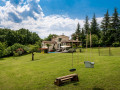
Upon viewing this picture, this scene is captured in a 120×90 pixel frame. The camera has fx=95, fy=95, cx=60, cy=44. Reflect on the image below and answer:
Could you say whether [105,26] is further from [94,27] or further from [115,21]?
[94,27]

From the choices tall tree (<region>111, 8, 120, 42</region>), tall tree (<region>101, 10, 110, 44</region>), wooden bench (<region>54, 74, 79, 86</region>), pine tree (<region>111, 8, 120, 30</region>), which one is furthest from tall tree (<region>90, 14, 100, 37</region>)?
wooden bench (<region>54, 74, 79, 86</region>)

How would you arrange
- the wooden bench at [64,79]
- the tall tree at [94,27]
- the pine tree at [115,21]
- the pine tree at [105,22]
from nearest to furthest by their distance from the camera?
1. the wooden bench at [64,79]
2. the pine tree at [115,21]
3. the pine tree at [105,22]
4. the tall tree at [94,27]

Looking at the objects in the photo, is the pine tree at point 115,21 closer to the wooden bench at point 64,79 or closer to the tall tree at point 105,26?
the tall tree at point 105,26

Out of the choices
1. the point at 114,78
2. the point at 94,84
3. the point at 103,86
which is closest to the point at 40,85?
the point at 94,84

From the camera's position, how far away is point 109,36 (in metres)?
44.4

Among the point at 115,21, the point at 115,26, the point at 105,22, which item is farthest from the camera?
the point at 105,22

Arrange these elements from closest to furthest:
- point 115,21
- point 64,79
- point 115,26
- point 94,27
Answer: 1. point 64,79
2. point 115,21
3. point 115,26
4. point 94,27

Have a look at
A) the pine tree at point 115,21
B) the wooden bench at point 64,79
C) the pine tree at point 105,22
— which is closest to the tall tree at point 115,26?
the pine tree at point 115,21

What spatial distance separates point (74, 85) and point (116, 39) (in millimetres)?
41318

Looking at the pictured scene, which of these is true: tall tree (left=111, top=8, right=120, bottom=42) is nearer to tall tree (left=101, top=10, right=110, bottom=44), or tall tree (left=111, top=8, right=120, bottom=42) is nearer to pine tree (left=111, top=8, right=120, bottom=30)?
pine tree (left=111, top=8, right=120, bottom=30)

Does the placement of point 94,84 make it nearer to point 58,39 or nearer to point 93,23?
point 58,39

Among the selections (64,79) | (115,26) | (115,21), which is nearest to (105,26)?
(115,26)

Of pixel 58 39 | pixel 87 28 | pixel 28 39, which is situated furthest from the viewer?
pixel 87 28

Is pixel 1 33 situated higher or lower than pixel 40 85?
higher
